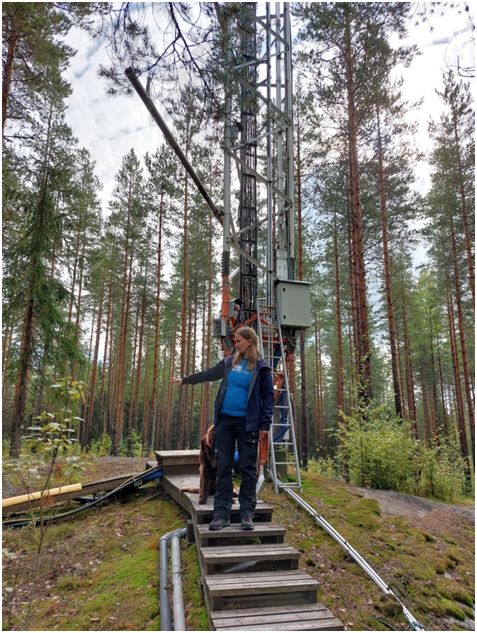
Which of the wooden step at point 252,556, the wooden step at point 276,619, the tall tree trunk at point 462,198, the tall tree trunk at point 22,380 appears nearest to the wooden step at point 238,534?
the wooden step at point 252,556

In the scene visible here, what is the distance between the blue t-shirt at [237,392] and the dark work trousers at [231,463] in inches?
3.1

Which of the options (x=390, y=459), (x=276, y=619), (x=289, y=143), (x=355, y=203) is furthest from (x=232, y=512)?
(x=355, y=203)

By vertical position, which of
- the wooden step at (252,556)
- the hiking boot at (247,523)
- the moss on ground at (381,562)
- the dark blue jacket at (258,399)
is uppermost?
the dark blue jacket at (258,399)

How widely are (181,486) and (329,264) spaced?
1718cm

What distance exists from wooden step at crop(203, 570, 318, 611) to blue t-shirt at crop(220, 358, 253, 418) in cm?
143

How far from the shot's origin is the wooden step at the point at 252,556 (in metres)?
3.59

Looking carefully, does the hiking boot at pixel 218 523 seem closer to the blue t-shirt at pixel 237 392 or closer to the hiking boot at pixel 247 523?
the hiking boot at pixel 247 523

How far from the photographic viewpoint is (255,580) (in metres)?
3.39

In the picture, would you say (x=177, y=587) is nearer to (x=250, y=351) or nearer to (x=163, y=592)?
(x=163, y=592)

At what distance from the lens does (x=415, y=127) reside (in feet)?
44.3

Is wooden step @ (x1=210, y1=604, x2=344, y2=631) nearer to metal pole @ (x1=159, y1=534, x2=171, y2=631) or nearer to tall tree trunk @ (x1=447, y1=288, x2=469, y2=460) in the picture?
metal pole @ (x1=159, y1=534, x2=171, y2=631)

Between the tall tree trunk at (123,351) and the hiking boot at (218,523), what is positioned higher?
the tall tree trunk at (123,351)

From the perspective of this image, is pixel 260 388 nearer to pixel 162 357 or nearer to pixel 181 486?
pixel 181 486

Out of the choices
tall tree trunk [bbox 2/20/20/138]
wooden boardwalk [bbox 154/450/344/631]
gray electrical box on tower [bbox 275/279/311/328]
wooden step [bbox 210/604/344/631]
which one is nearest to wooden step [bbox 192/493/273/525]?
wooden boardwalk [bbox 154/450/344/631]
